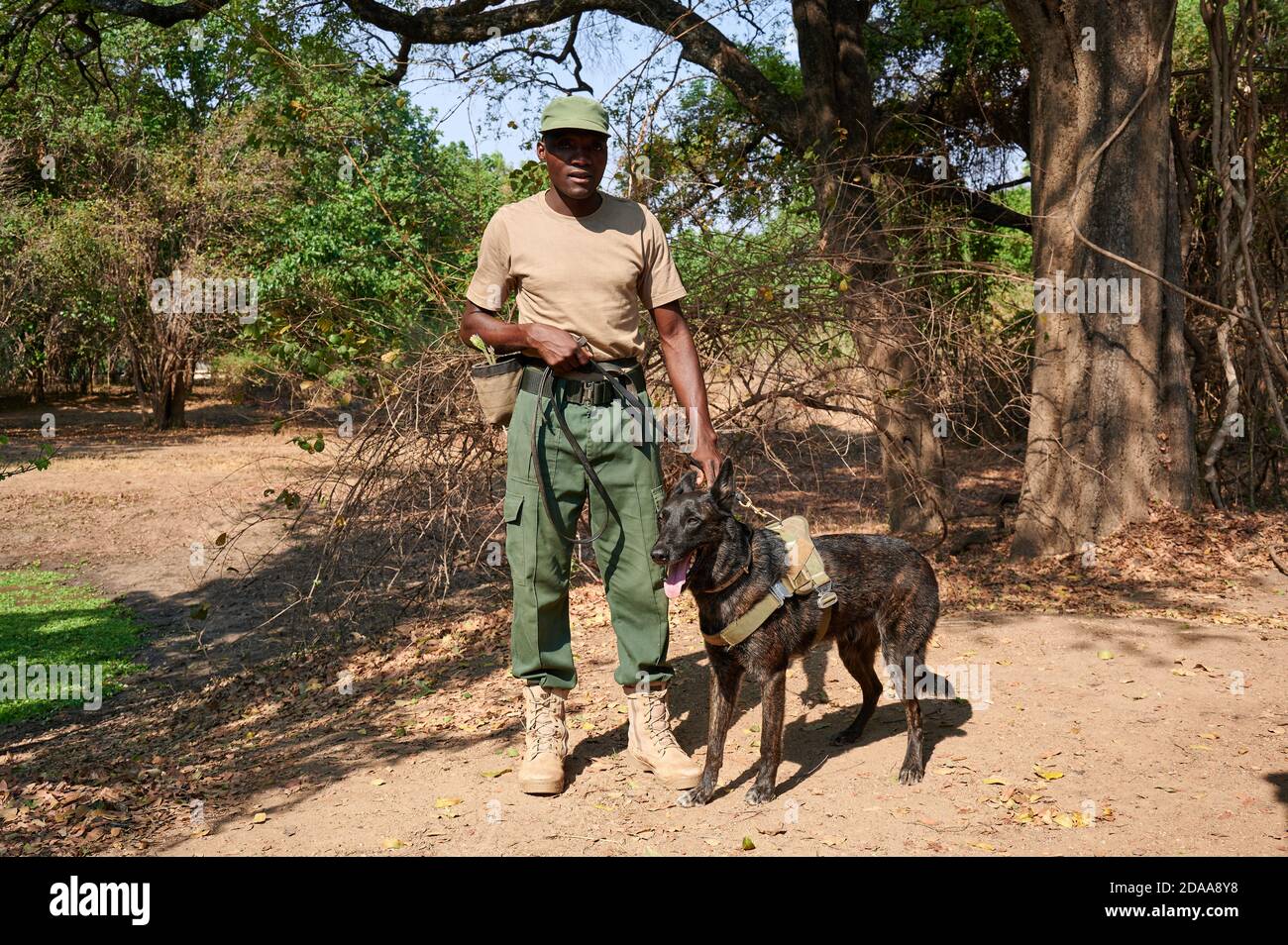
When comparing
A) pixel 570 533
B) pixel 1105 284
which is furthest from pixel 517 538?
pixel 1105 284

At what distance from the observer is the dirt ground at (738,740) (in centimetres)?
390

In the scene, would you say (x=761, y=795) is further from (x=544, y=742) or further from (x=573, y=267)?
(x=573, y=267)

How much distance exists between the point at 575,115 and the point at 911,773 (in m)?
2.91

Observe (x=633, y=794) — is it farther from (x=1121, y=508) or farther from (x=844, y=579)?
(x=1121, y=508)

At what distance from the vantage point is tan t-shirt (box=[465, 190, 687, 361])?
4.10m

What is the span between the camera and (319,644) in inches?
304

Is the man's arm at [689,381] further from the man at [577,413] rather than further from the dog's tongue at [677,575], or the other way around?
the dog's tongue at [677,575]

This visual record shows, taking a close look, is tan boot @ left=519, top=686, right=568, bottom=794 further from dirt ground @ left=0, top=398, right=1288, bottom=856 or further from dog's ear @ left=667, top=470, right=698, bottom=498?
dog's ear @ left=667, top=470, right=698, bottom=498

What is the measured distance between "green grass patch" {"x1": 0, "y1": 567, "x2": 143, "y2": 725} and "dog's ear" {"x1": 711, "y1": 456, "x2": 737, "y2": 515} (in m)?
5.08

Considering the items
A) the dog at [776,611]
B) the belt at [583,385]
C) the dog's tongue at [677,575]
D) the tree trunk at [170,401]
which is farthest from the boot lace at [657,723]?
the tree trunk at [170,401]

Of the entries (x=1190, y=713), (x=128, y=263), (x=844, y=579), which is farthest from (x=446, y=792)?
(x=128, y=263)

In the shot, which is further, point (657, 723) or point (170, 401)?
point (170, 401)

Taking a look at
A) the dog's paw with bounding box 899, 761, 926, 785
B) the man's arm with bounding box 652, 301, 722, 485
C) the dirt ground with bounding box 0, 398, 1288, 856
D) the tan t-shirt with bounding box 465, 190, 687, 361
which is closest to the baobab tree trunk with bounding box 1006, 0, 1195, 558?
the dirt ground with bounding box 0, 398, 1288, 856

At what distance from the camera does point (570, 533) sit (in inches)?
169
